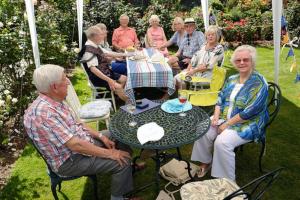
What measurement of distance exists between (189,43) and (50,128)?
3956 mm

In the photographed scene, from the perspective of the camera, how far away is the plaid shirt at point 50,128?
2426 mm

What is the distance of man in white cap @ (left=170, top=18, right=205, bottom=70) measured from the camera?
568cm

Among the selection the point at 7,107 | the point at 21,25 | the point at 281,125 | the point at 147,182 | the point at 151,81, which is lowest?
the point at 147,182

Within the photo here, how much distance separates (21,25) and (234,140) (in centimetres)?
429

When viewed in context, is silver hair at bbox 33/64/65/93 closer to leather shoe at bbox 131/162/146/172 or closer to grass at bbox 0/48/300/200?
grass at bbox 0/48/300/200

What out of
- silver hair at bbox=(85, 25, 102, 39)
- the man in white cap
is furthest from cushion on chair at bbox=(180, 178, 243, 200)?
the man in white cap

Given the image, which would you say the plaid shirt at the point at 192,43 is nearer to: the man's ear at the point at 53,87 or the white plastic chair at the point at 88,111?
the white plastic chair at the point at 88,111

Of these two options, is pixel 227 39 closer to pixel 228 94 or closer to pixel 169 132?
pixel 228 94

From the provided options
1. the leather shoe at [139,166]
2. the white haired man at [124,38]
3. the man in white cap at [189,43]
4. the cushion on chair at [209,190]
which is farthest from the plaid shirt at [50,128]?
the white haired man at [124,38]

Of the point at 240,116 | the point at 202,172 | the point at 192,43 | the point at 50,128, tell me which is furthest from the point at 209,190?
the point at 192,43

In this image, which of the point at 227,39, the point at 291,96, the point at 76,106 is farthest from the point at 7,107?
the point at 227,39

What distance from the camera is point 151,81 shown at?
469 centimetres

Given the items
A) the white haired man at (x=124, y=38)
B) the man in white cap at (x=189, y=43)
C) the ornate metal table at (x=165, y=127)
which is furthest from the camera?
the white haired man at (x=124, y=38)

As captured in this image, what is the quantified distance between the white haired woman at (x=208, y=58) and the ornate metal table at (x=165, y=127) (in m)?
1.67
